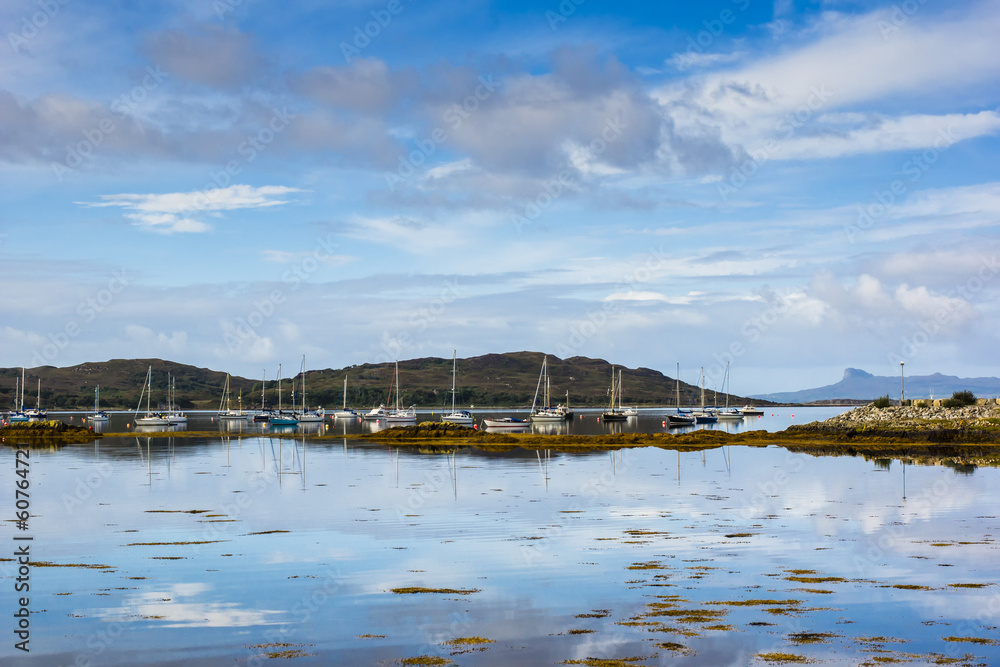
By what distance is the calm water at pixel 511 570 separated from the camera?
15320mm

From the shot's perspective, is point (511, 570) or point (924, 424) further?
point (924, 424)

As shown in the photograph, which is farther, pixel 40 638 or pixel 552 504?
pixel 552 504

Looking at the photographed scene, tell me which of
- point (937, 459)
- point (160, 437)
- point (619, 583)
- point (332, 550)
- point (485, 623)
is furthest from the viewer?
point (160, 437)

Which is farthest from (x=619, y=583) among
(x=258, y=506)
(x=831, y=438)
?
(x=831, y=438)

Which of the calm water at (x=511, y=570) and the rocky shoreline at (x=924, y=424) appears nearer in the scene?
the calm water at (x=511, y=570)

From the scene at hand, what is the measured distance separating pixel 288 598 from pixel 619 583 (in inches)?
314

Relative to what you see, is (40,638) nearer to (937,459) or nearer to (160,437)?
(937,459)

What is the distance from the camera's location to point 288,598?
→ 63.1 ft

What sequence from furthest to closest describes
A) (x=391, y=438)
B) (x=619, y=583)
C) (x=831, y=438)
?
(x=391, y=438), (x=831, y=438), (x=619, y=583)

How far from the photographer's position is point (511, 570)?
22.3 m

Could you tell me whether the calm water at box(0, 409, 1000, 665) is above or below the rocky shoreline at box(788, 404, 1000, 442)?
below

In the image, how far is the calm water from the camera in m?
15.3

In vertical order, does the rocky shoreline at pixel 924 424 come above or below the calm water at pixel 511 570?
above

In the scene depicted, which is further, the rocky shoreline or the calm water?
the rocky shoreline
